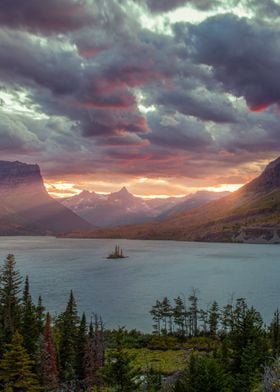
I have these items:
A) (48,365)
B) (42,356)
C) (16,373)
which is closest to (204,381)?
(16,373)

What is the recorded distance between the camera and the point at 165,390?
63.1 metres

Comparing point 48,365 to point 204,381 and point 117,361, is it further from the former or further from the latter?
point 204,381

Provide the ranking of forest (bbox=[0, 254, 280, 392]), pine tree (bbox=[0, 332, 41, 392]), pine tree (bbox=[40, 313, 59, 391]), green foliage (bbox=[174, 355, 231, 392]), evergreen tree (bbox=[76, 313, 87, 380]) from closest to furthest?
green foliage (bbox=[174, 355, 231, 392]) → forest (bbox=[0, 254, 280, 392]) → pine tree (bbox=[0, 332, 41, 392]) → pine tree (bbox=[40, 313, 59, 391]) → evergreen tree (bbox=[76, 313, 87, 380])

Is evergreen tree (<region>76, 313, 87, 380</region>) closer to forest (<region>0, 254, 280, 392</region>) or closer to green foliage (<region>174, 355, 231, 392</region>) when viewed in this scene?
forest (<region>0, 254, 280, 392</region>)

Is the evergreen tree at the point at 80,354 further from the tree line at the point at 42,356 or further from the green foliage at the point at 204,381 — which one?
the green foliage at the point at 204,381

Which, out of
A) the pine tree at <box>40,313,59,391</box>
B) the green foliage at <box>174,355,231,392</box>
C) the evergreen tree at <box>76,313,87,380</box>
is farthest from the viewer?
the evergreen tree at <box>76,313,87,380</box>

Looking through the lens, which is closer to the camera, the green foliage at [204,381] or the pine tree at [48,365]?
the green foliage at [204,381]

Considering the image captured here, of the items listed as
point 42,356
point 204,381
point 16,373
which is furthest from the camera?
point 42,356

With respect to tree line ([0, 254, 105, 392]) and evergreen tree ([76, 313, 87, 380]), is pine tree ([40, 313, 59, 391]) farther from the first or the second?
evergreen tree ([76, 313, 87, 380])

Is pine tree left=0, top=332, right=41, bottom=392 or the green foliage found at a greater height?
the green foliage

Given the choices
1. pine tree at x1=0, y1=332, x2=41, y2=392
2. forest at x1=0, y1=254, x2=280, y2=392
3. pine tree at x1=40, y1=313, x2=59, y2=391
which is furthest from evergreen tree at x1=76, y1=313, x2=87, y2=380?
pine tree at x1=0, y1=332, x2=41, y2=392

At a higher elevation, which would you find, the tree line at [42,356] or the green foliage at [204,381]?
the green foliage at [204,381]

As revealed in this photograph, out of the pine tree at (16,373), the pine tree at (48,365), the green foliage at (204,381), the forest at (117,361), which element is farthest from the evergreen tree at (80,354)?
the green foliage at (204,381)

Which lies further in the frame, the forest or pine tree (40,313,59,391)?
pine tree (40,313,59,391)
